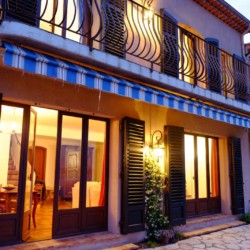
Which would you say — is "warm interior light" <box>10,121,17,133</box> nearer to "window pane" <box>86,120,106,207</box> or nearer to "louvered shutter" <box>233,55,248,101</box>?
"window pane" <box>86,120,106,207</box>

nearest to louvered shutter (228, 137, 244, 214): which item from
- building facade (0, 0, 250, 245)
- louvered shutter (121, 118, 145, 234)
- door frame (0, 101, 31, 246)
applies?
building facade (0, 0, 250, 245)

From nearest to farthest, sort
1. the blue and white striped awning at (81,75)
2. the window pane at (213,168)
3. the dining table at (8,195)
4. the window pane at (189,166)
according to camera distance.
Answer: the blue and white striped awning at (81,75), the dining table at (8,195), the window pane at (189,166), the window pane at (213,168)

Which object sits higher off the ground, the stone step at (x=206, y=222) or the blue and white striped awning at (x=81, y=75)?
the blue and white striped awning at (x=81, y=75)

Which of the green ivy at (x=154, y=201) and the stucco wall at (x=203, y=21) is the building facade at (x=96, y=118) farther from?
the green ivy at (x=154, y=201)

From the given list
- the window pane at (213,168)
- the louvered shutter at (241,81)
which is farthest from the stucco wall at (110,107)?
the louvered shutter at (241,81)

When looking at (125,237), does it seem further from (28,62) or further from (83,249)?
(28,62)

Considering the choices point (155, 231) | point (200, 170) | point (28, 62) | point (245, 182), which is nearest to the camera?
point (28, 62)

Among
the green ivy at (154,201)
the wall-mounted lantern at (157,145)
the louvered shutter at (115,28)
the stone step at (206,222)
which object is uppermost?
the louvered shutter at (115,28)

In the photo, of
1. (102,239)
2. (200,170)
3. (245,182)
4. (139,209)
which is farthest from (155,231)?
(245,182)

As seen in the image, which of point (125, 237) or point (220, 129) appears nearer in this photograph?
point (125, 237)

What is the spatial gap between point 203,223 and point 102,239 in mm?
4690

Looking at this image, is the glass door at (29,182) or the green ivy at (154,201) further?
the green ivy at (154,201)

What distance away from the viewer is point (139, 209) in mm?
8664

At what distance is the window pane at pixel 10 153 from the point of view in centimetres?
725
